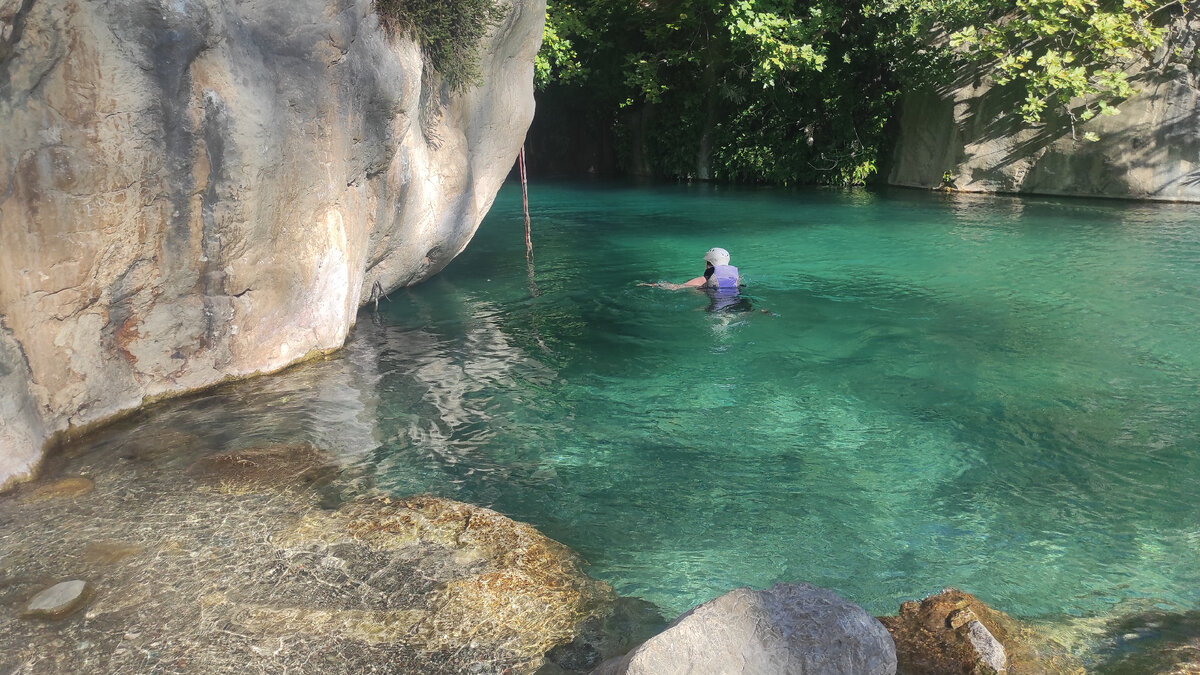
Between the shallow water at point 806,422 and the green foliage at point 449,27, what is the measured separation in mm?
2970

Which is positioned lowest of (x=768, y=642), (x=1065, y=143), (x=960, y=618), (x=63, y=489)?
(x=960, y=618)

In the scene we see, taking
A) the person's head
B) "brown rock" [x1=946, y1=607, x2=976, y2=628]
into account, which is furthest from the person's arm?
"brown rock" [x1=946, y1=607, x2=976, y2=628]

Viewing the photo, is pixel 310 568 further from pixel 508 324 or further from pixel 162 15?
pixel 508 324

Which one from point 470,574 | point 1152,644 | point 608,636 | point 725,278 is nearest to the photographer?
point 1152,644

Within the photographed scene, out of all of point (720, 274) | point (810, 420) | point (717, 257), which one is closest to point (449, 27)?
point (717, 257)

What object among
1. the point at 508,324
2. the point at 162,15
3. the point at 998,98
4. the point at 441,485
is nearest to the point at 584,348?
the point at 508,324

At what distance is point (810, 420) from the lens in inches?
289

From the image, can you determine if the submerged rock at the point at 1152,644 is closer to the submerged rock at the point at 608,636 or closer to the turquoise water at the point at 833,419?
the turquoise water at the point at 833,419

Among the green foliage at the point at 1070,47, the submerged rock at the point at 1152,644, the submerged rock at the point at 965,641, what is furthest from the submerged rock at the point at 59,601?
the green foliage at the point at 1070,47

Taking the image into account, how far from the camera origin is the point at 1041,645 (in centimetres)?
424

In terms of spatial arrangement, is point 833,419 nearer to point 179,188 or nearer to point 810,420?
point 810,420

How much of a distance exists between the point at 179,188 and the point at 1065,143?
20.5 metres

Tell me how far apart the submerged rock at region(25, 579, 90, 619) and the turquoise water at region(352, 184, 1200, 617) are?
2019 millimetres

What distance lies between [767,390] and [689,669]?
16.7ft
